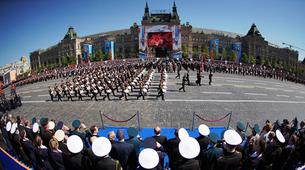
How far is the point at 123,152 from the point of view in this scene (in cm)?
507

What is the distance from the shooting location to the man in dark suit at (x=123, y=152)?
5.07 metres

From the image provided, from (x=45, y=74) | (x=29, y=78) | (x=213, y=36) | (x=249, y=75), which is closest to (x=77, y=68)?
(x=45, y=74)

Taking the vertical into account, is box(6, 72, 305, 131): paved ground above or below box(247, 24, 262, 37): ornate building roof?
below

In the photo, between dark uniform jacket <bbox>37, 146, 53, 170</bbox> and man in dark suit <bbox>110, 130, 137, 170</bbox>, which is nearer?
man in dark suit <bbox>110, 130, 137, 170</bbox>

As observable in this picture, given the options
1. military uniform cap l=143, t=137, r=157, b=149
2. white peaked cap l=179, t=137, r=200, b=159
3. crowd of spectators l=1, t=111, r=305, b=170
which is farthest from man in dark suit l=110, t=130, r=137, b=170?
white peaked cap l=179, t=137, r=200, b=159

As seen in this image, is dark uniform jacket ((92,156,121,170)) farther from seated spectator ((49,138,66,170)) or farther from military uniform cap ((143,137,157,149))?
seated spectator ((49,138,66,170))

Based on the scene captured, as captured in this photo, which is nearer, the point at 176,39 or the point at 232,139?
the point at 232,139

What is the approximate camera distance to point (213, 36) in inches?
5000

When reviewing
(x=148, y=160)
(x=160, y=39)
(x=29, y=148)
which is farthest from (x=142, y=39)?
(x=148, y=160)

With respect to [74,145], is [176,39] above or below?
above

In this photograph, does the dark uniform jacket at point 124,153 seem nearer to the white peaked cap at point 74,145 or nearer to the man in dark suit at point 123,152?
the man in dark suit at point 123,152

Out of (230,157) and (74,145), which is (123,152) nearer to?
(74,145)

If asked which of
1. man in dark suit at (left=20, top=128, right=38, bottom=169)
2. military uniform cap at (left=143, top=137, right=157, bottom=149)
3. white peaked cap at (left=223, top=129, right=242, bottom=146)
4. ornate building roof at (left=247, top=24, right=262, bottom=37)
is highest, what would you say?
ornate building roof at (left=247, top=24, right=262, bottom=37)

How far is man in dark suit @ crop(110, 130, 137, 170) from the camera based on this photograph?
507cm
